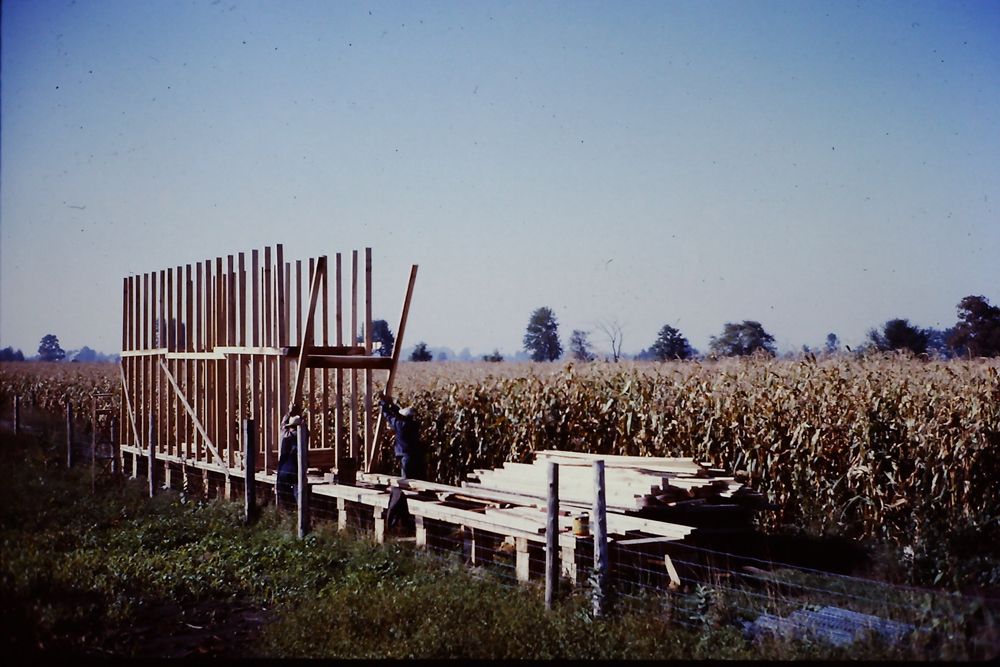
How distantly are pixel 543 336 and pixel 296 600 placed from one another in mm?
71279

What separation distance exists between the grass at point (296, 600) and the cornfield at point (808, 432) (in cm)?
193

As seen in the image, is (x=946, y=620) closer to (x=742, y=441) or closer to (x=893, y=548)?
(x=893, y=548)

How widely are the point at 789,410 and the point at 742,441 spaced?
2.77 feet

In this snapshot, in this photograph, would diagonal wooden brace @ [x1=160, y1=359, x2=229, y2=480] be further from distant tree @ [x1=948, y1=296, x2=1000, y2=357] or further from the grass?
distant tree @ [x1=948, y1=296, x2=1000, y2=357]

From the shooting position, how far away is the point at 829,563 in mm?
10062

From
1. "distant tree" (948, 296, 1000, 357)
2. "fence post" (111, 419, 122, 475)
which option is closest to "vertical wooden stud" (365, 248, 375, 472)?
"fence post" (111, 419, 122, 475)

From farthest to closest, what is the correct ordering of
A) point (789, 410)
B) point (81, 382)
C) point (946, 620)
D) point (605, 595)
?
1. point (81, 382)
2. point (789, 410)
3. point (605, 595)
4. point (946, 620)

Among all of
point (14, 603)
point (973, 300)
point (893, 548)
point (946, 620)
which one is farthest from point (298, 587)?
point (973, 300)

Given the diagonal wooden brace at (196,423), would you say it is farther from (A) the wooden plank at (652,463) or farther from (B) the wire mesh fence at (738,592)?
(A) the wooden plank at (652,463)

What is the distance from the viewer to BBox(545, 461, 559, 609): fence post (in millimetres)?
7961

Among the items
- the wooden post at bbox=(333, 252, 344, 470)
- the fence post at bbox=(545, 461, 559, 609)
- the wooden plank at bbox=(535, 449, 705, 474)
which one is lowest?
the fence post at bbox=(545, 461, 559, 609)

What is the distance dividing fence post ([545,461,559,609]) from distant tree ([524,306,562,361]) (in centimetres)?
6644

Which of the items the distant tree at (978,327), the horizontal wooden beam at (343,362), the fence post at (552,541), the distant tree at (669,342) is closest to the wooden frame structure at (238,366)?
the horizontal wooden beam at (343,362)

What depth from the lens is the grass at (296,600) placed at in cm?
682
